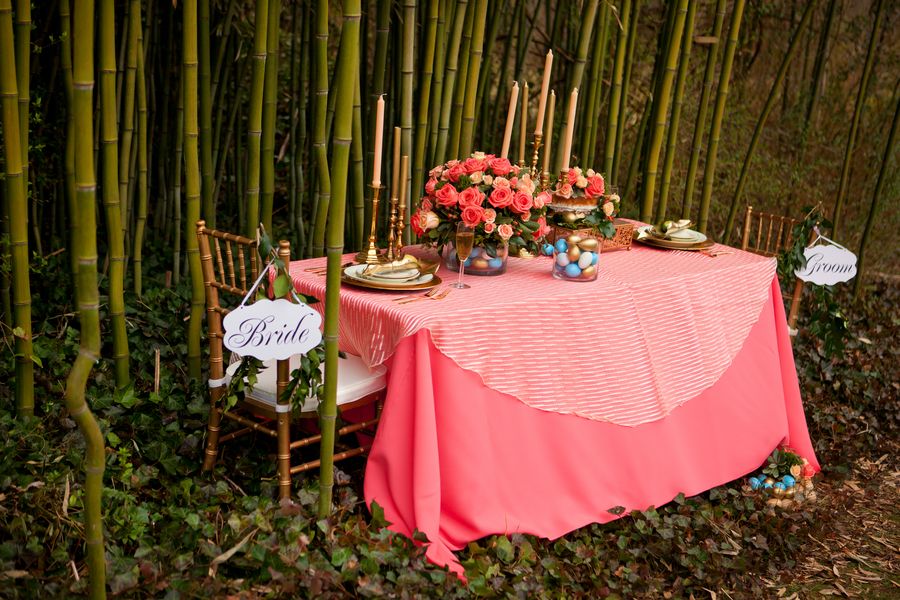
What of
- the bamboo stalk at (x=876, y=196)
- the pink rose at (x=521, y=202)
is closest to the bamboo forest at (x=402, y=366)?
the pink rose at (x=521, y=202)

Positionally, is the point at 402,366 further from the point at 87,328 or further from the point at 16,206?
the point at 16,206

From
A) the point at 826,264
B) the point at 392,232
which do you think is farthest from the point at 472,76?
the point at 826,264

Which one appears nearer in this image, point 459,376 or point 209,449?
point 459,376

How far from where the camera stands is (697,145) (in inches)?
119

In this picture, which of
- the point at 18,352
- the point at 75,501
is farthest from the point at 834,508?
the point at 18,352

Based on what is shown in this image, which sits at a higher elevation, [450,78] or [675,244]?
[450,78]

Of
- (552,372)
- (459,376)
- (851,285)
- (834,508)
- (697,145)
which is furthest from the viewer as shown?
(851,285)

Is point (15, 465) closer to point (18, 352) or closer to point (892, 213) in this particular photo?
point (18, 352)

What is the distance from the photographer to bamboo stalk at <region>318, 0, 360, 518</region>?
62.0 inches

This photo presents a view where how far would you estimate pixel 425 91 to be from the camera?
2.46 metres

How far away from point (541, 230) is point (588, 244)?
15cm

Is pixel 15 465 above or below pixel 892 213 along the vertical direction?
below

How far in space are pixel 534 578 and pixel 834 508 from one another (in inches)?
42.7

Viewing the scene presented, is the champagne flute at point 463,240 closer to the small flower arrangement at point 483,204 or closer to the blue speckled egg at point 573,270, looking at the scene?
the small flower arrangement at point 483,204
